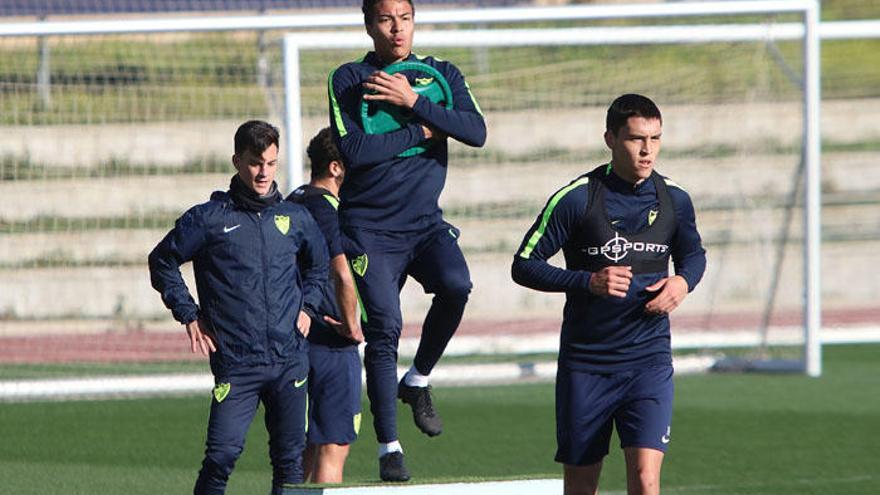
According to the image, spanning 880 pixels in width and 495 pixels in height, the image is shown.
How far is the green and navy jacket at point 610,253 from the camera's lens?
6230mm

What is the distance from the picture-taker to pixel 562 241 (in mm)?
6289

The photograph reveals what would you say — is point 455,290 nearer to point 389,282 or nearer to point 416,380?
point 389,282

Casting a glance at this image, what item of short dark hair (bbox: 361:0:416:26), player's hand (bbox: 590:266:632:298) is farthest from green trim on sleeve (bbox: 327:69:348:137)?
player's hand (bbox: 590:266:632:298)

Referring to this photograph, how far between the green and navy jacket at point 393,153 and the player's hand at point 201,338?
976 millimetres

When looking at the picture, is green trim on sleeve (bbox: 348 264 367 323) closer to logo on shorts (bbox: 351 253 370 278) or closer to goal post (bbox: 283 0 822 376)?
logo on shorts (bbox: 351 253 370 278)

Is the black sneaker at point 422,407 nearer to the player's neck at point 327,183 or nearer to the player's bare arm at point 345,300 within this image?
the player's bare arm at point 345,300

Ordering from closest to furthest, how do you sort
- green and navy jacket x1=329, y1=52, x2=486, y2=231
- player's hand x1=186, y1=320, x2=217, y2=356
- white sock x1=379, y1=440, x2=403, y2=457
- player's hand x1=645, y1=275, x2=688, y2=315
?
player's hand x1=645, y1=275, x2=688, y2=315
player's hand x1=186, y1=320, x2=217, y2=356
green and navy jacket x1=329, y1=52, x2=486, y2=231
white sock x1=379, y1=440, x2=403, y2=457

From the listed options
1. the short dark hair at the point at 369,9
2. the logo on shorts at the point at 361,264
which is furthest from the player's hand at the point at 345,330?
the short dark hair at the point at 369,9

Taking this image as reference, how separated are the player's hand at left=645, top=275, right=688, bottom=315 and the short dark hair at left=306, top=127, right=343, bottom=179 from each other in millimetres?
1891

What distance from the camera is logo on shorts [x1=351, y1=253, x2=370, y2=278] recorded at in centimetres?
704

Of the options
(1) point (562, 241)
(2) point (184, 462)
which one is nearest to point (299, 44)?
(2) point (184, 462)

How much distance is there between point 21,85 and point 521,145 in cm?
448

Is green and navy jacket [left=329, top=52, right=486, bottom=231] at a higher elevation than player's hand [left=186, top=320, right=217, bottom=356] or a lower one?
higher

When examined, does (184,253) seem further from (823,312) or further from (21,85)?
(823,312)
